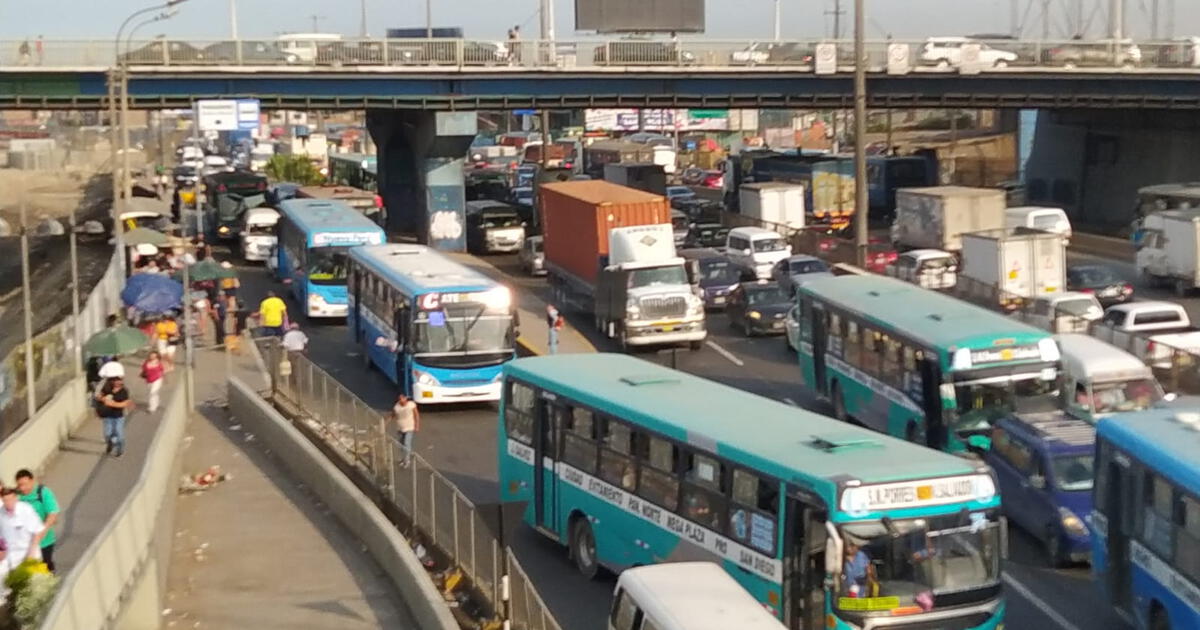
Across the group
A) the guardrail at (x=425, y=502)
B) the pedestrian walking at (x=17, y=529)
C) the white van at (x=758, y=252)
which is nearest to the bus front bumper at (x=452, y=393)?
the guardrail at (x=425, y=502)

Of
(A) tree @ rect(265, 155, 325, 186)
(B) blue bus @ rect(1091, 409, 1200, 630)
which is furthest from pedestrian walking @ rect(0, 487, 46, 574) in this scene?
(A) tree @ rect(265, 155, 325, 186)

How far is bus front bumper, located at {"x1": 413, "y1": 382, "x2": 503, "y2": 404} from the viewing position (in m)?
→ 30.0

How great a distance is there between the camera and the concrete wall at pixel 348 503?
55.7 feet

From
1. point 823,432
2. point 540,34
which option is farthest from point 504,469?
point 540,34

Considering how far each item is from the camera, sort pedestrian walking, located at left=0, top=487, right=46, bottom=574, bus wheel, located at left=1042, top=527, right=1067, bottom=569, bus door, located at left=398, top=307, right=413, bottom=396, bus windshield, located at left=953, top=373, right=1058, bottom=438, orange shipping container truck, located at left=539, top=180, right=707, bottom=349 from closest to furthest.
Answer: pedestrian walking, located at left=0, top=487, right=46, bottom=574 → bus wheel, located at left=1042, top=527, right=1067, bottom=569 → bus windshield, located at left=953, top=373, right=1058, bottom=438 → bus door, located at left=398, top=307, right=413, bottom=396 → orange shipping container truck, located at left=539, top=180, right=707, bottom=349

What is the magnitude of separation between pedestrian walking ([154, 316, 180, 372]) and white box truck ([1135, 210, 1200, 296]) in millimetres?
25833

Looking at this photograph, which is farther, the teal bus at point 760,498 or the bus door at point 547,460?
the bus door at point 547,460

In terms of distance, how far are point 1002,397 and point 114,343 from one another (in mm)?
15683

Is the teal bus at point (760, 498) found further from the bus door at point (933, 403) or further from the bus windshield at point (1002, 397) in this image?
the bus windshield at point (1002, 397)

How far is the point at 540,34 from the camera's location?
76875 millimetres

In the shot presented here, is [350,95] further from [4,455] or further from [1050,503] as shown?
[1050,503]

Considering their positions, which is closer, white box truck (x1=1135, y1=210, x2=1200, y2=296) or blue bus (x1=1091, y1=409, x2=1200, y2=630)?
blue bus (x1=1091, y1=409, x2=1200, y2=630)

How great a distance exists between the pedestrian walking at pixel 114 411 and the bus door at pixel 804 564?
13892mm

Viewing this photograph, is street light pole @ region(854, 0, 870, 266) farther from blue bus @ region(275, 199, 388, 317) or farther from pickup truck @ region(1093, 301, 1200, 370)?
blue bus @ region(275, 199, 388, 317)
